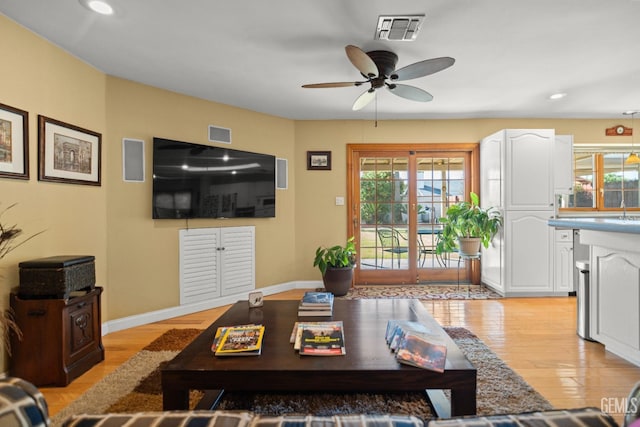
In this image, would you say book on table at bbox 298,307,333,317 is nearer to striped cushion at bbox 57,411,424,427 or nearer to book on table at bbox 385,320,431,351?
book on table at bbox 385,320,431,351

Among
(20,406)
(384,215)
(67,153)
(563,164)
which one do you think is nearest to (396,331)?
(20,406)

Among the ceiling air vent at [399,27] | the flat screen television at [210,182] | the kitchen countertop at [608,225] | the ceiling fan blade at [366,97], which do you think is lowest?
the kitchen countertop at [608,225]

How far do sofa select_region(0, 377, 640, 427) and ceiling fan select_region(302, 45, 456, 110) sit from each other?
6.82 feet

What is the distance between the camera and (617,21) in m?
2.33

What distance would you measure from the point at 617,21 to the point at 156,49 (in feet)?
10.9

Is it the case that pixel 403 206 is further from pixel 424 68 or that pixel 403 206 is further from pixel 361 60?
pixel 361 60

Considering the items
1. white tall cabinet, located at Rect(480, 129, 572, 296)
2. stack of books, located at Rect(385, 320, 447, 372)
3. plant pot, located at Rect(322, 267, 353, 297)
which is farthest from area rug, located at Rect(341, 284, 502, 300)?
stack of books, located at Rect(385, 320, 447, 372)

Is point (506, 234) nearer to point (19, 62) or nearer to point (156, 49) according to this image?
point (156, 49)

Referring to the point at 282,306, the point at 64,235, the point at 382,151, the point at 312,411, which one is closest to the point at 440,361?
the point at 312,411

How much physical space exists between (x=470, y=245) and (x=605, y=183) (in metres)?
2.49

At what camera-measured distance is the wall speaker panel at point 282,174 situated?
4740 millimetres

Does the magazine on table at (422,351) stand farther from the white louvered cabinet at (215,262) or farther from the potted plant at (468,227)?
the potted plant at (468,227)

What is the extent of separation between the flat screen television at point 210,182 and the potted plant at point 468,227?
2376 mm

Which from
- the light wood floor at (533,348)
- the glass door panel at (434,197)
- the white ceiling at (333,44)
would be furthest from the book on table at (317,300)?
the glass door panel at (434,197)
